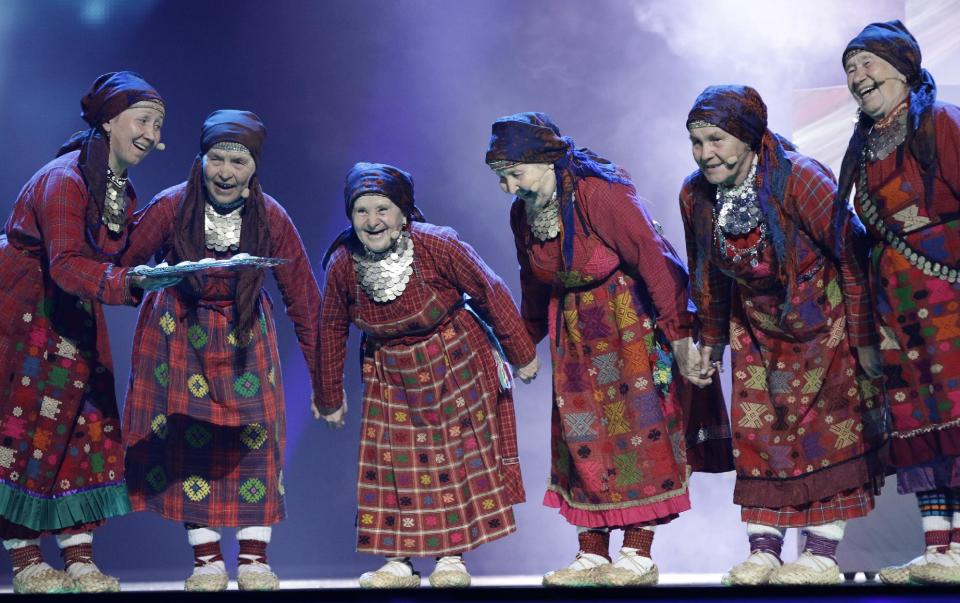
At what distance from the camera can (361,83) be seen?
17.6 ft

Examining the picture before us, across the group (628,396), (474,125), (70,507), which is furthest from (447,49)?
(70,507)

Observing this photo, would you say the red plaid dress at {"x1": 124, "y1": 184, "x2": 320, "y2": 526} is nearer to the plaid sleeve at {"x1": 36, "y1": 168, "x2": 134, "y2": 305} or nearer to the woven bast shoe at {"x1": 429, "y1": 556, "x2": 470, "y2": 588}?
the plaid sleeve at {"x1": 36, "y1": 168, "x2": 134, "y2": 305}

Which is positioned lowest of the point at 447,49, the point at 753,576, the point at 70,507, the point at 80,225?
the point at 753,576

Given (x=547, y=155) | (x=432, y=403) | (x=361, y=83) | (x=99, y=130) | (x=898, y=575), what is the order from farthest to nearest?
(x=361, y=83)
(x=99, y=130)
(x=432, y=403)
(x=547, y=155)
(x=898, y=575)

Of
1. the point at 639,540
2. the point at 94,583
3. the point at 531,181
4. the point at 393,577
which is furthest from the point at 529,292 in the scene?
the point at 94,583

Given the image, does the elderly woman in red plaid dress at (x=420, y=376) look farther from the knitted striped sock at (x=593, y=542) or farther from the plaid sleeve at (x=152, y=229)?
the plaid sleeve at (x=152, y=229)

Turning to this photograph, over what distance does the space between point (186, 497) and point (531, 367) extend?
1219 millimetres

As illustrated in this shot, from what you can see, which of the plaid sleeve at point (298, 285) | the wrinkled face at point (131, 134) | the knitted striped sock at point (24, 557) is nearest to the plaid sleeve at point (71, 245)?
the wrinkled face at point (131, 134)

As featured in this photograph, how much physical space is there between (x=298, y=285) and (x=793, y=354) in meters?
1.69

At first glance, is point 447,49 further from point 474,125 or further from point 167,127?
point 167,127

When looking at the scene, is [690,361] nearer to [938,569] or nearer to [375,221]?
[938,569]

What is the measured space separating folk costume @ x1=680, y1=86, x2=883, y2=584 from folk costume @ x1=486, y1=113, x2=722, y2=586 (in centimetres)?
23

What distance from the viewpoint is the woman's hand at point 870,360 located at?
3.72m

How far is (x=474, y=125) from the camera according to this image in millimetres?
5367
